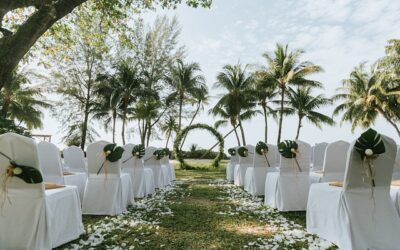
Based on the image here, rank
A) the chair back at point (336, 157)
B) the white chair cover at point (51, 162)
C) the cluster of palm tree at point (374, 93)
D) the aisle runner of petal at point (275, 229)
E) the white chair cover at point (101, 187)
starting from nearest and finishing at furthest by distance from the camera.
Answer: the aisle runner of petal at point (275, 229)
the chair back at point (336, 157)
the white chair cover at point (51, 162)
the white chair cover at point (101, 187)
the cluster of palm tree at point (374, 93)

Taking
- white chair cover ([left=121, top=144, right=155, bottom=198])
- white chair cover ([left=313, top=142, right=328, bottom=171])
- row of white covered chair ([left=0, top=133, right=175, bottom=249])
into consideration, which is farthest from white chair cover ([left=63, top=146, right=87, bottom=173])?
white chair cover ([left=313, top=142, right=328, bottom=171])

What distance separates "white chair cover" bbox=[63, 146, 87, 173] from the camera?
704 centimetres

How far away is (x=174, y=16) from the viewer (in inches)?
1125

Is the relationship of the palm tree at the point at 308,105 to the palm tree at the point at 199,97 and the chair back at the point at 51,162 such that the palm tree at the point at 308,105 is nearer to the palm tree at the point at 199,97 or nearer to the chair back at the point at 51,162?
the palm tree at the point at 199,97

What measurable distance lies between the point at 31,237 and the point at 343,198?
3171 millimetres

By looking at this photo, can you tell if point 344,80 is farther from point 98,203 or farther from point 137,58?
point 98,203

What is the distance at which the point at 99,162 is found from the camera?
5.25 m

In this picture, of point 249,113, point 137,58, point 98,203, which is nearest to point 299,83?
point 249,113

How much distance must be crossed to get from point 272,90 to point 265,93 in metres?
0.67

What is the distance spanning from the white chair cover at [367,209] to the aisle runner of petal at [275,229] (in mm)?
379

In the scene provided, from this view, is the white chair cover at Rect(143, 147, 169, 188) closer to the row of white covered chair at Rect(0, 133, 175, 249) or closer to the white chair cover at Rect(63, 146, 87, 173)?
the white chair cover at Rect(63, 146, 87, 173)

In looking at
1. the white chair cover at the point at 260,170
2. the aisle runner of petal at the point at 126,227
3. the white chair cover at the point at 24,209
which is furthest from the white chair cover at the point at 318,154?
the white chair cover at the point at 24,209

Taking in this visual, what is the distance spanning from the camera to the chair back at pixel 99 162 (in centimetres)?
515

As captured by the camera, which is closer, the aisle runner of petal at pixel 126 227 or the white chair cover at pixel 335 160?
the aisle runner of petal at pixel 126 227
